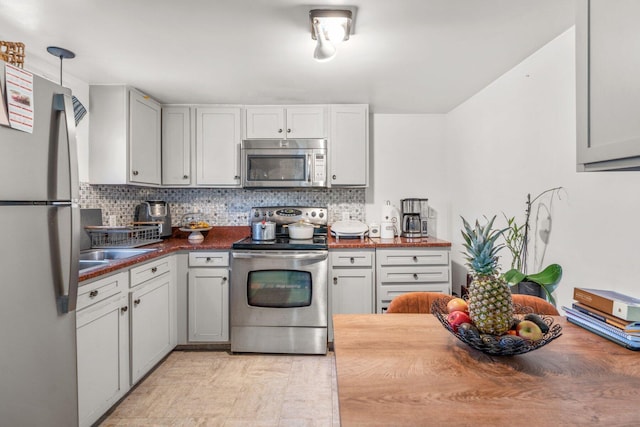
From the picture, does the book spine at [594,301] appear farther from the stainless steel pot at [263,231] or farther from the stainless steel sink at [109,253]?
the stainless steel sink at [109,253]

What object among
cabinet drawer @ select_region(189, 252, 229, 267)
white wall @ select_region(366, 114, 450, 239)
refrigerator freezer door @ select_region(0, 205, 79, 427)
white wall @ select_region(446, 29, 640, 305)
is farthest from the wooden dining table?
white wall @ select_region(366, 114, 450, 239)

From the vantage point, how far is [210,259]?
281 cm

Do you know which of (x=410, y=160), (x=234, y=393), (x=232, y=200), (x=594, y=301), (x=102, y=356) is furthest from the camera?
(x=410, y=160)

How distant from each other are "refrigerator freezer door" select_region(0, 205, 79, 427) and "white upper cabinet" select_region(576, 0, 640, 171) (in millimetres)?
1918

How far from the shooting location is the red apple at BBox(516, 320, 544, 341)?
0.91 m

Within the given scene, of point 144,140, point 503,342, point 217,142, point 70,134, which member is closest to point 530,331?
point 503,342

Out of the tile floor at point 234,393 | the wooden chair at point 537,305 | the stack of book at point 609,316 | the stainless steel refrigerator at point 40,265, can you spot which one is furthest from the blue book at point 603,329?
the stainless steel refrigerator at point 40,265

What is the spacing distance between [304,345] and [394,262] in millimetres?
1020

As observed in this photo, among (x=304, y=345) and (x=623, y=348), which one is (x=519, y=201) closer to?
(x=623, y=348)

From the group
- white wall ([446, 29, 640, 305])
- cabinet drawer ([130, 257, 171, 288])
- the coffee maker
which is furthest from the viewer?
the coffee maker

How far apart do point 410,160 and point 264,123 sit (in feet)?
5.16

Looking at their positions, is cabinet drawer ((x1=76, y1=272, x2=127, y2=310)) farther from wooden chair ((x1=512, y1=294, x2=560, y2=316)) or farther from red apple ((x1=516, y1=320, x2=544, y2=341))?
wooden chair ((x1=512, y1=294, x2=560, y2=316))

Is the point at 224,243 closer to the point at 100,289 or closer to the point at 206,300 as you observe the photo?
the point at 206,300

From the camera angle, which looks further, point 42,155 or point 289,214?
point 289,214
